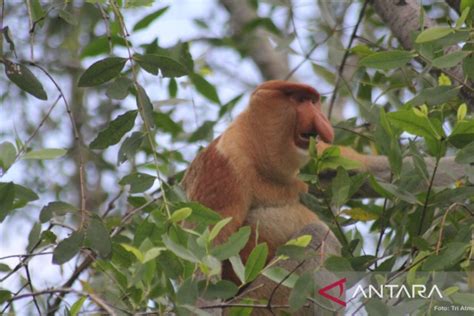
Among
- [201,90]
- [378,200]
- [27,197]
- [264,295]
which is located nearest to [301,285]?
[27,197]

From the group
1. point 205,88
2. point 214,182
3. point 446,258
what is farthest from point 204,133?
point 446,258

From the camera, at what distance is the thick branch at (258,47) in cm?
520

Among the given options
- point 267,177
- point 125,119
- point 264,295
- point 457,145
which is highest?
point 125,119

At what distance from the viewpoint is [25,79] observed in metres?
2.59

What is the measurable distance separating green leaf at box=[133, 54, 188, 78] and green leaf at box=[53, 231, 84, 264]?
550 millimetres

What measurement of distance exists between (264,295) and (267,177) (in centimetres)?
55

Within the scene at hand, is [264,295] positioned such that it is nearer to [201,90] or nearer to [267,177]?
[267,177]

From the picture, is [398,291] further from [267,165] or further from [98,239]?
[267,165]

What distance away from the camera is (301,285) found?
2.26m

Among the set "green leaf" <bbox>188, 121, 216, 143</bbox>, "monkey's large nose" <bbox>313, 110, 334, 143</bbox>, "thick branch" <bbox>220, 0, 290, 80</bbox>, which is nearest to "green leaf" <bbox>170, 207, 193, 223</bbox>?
"monkey's large nose" <bbox>313, 110, 334, 143</bbox>

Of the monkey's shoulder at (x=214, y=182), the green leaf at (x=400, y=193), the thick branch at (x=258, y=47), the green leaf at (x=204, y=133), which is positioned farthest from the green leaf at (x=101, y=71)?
the thick branch at (x=258, y=47)

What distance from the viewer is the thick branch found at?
17.1ft

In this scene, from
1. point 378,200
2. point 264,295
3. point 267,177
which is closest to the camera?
point 264,295

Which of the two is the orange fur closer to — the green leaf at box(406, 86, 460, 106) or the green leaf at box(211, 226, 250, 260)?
the green leaf at box(406, 86, 460, 106)
